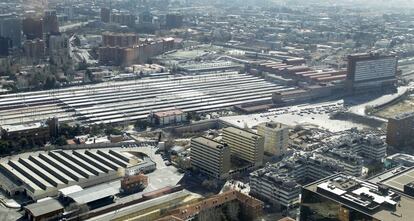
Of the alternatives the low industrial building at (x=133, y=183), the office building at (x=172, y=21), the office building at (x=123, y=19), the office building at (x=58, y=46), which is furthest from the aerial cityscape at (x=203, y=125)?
the office building at (x=172, y=21)

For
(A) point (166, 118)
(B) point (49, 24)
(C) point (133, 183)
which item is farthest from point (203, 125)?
(B) point (49, 24)

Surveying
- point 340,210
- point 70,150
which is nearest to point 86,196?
point 70,150

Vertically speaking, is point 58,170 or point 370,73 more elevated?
point 370,73

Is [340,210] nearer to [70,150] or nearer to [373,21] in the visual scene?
Result: [70,150]

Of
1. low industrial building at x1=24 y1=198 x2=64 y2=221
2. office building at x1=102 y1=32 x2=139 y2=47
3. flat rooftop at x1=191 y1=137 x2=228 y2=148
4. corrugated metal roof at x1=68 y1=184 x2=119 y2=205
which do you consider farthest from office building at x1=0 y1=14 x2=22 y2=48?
low industrial building at x1=24 y1=198 x2=64 y2=221

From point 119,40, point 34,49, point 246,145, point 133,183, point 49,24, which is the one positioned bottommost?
point 133,183

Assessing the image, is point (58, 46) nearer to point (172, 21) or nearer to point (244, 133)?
point (172, 21)

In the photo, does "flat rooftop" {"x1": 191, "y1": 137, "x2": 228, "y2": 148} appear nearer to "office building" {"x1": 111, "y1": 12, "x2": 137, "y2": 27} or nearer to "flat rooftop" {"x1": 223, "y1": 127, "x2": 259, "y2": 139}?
"flat rooftop" {"x1": 223, "y1": 127, "x2": 259, "y2": 139}

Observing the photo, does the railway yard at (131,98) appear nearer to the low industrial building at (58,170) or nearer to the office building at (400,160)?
the low industrial building at (58,170)
